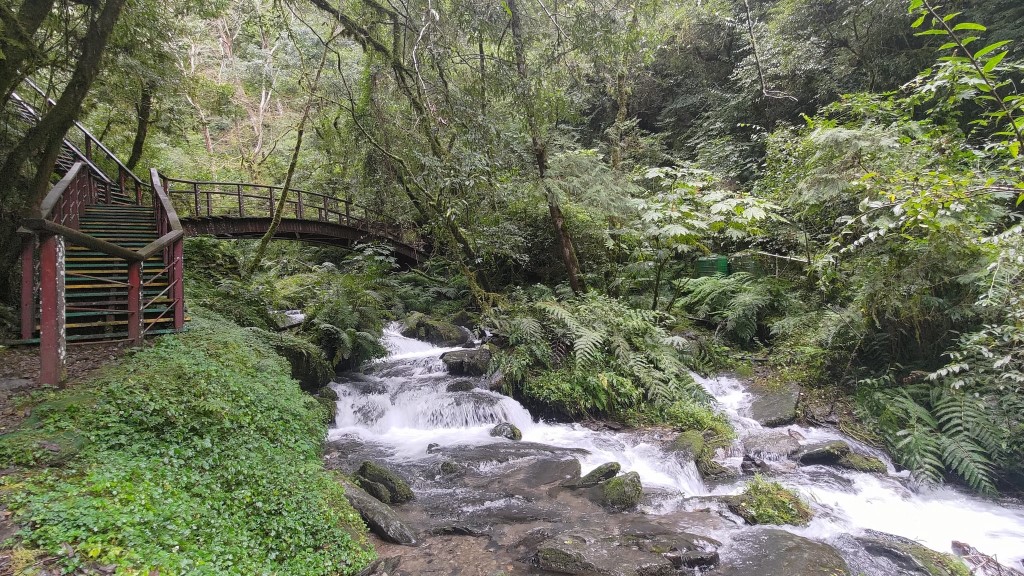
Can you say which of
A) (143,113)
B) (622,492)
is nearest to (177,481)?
(622,492)

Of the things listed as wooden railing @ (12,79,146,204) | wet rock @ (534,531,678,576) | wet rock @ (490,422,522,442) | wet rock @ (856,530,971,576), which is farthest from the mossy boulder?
wet rock @ (856,530,971,576)

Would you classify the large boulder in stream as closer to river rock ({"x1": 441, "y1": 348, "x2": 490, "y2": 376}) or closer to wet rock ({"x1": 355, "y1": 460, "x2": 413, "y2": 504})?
wet rock ({"x1": 355, "y1": 460, "x2": 413, "y2": 504})

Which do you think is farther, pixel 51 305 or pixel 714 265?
pixel 714 265

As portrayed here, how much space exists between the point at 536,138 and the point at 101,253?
7619 mm

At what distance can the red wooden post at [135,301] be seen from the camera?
5.48 metres

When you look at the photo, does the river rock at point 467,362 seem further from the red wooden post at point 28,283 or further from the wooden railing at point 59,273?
the red wooden post at point 28,283

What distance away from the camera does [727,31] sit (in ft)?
53.4

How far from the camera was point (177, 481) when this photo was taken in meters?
3.51

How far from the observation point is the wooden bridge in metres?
4.24

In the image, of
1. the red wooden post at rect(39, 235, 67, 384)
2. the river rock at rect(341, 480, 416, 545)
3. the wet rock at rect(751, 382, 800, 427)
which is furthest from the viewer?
the wet rock at rect(751, 382, 800, 427)

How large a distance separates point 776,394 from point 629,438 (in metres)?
2.83

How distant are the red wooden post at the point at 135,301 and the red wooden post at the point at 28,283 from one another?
0.80 m

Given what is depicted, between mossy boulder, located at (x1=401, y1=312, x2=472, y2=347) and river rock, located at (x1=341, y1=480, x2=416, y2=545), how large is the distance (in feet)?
23.1

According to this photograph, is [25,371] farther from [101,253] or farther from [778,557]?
[778,557]
